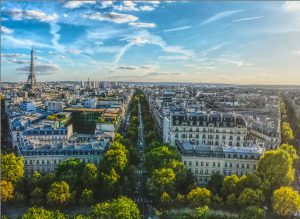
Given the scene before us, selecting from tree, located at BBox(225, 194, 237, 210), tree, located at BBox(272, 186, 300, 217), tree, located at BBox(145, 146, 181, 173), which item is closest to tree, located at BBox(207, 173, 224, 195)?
tree, located at BBox(225, 194, 237, 210)

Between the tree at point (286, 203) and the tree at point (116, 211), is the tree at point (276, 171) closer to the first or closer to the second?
the tree at point (286, 203)

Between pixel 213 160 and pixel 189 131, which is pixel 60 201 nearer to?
pixel 213 160

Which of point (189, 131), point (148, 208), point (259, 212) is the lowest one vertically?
point (148, 208)

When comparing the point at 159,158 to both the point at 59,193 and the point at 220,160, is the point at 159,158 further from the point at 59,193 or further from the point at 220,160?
the point at 59,193

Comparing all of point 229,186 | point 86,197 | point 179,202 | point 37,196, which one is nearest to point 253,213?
point 229,186

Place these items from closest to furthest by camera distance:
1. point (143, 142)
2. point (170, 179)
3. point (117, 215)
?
point (117, 215), point (170, 179), point (143, 142)

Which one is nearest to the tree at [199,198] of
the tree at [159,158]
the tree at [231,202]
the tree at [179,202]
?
the tree at [179,202]

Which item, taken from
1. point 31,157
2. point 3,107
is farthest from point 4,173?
point 3,107
